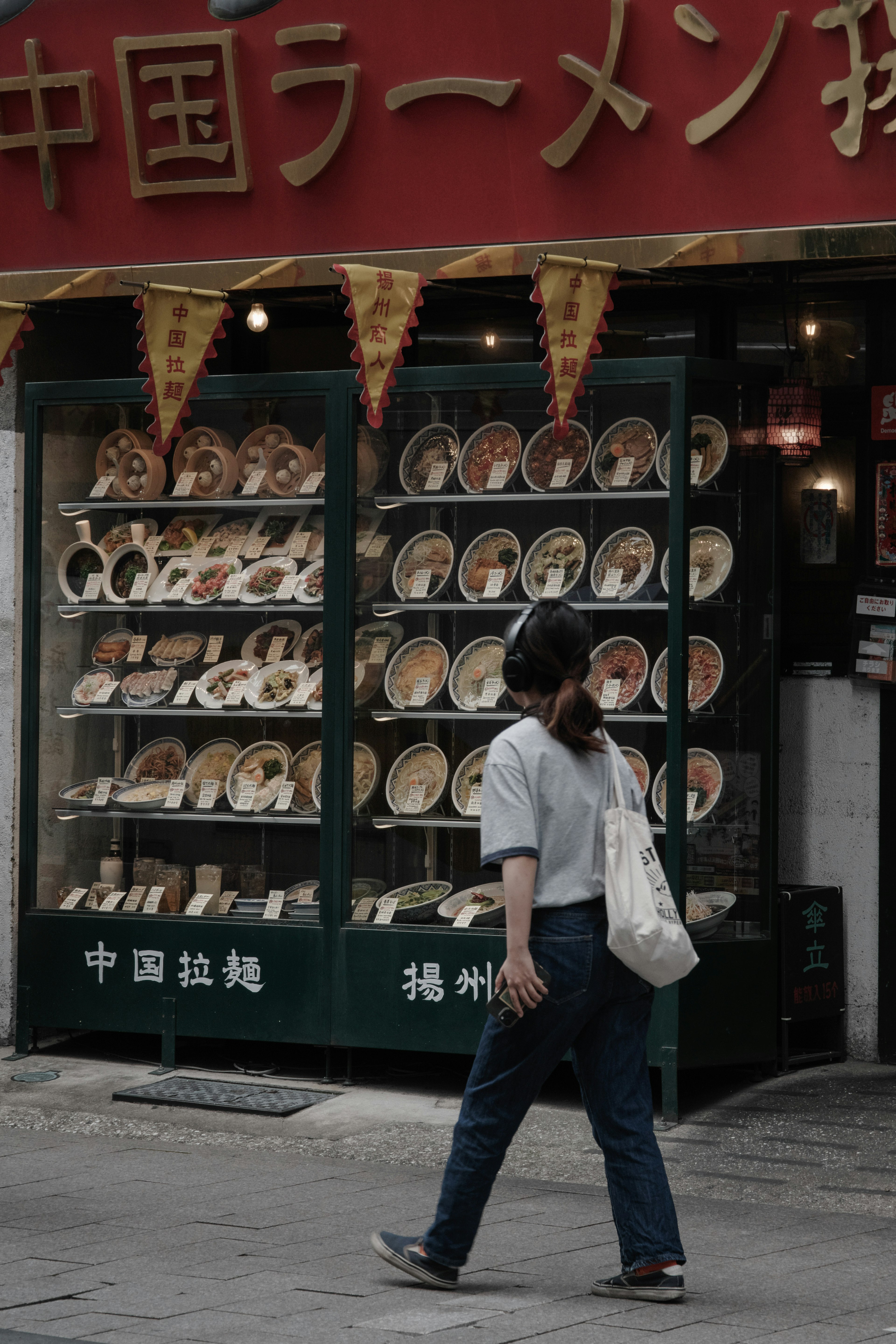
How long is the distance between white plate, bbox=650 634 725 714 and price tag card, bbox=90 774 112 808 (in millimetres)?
2823

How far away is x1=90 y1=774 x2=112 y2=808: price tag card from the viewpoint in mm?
8719

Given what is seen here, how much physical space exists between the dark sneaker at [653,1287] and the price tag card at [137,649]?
471cm

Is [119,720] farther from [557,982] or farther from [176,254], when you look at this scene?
[557,982]

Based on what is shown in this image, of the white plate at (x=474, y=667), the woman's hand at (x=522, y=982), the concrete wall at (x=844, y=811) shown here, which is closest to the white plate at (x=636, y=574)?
the white plate at (x=474, y=667)

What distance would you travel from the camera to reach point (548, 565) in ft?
26.4

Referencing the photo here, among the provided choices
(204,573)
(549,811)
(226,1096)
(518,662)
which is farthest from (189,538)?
(549,811)

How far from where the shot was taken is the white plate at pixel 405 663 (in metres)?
8.20

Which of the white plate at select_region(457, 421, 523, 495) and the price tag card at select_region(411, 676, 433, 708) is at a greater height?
the white plate at select_region(457, 421, 523, 495)

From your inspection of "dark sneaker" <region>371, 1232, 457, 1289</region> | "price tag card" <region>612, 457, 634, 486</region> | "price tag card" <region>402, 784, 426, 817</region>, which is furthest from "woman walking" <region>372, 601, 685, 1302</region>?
"price tag card" <region>402, 784, 426, 817</region>

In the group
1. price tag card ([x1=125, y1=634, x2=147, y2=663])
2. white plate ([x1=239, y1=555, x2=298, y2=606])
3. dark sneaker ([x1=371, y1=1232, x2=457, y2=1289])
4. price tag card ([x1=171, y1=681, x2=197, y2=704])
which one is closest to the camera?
dark sneaker ([x1=371, y1=1232, x2=457, y2=1289])

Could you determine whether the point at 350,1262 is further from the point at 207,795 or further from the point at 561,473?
the point at 561,473

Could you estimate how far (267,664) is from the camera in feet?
28.0

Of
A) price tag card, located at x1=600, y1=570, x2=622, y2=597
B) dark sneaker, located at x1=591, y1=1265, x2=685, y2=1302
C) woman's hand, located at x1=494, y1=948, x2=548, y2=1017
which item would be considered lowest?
dark sneaker, located at x1=591, y1=1265, x2=685, y2=1302

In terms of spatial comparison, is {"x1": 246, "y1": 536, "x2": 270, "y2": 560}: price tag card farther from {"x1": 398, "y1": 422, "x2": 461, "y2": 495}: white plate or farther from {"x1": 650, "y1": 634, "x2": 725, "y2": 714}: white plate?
{"x1": 650, "y1": 634, "x2": 725, "y2": 714}: white plate
